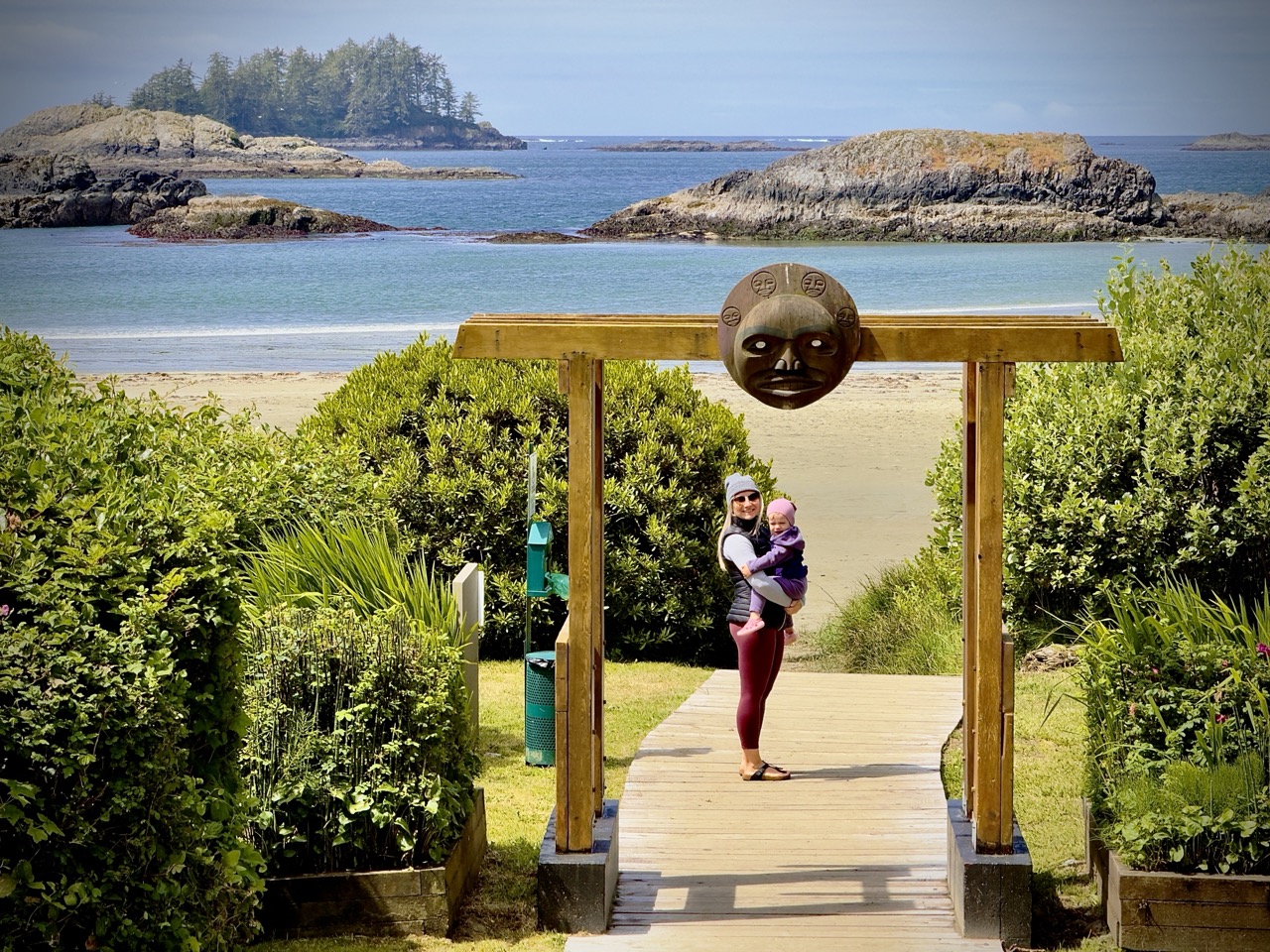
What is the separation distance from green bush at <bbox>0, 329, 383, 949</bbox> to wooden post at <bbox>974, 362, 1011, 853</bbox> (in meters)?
2.88

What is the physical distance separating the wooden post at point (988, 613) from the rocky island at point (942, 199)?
210ft

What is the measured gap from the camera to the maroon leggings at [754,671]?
696 cm

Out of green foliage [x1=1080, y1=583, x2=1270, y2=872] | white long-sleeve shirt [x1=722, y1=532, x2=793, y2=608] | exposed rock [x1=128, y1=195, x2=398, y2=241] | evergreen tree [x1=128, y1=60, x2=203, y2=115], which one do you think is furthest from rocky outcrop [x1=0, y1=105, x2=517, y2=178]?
green foliage [x1=1080, y1=583, x2=1270, y2=872]

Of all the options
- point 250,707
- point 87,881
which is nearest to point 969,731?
point 250,707

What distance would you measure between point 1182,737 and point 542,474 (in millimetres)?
5640

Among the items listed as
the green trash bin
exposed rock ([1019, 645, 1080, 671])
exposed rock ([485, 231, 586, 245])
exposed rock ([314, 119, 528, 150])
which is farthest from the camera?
exposed rock ([314, 119, 528, 150])

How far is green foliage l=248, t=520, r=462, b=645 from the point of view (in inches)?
252

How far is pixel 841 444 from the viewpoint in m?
22.3

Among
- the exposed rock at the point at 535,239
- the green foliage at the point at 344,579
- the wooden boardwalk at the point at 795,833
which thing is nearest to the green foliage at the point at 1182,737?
the wooden boardwalk at the point at 795,833

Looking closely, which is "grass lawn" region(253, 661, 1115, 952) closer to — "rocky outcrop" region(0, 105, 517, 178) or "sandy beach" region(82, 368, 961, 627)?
"sandy beach" region(82, 368, 961, 627)

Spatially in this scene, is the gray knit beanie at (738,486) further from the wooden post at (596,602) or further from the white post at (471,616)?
the white post at (471,616)

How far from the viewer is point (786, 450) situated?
21.8m

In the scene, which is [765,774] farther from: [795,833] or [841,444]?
[841,444]

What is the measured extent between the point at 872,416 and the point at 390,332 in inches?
921
